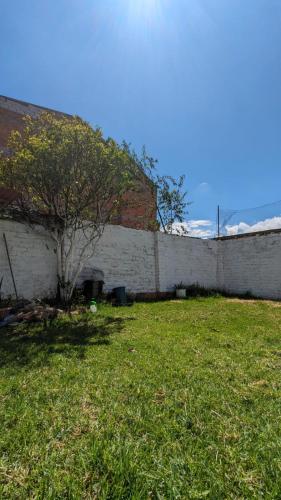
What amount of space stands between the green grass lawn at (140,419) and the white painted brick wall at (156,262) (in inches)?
128

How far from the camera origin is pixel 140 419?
178cm

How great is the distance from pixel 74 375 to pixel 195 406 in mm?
1104

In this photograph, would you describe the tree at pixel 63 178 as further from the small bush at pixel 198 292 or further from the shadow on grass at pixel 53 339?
the small bush at pixel 198 292

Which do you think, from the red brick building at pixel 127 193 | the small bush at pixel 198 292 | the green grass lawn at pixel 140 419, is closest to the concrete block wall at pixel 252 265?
the small bush at pixel 198 292

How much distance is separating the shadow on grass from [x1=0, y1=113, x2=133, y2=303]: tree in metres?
2.06

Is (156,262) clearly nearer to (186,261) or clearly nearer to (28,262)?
(186,261)

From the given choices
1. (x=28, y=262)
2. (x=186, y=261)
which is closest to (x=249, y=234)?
(x=186, y=261)

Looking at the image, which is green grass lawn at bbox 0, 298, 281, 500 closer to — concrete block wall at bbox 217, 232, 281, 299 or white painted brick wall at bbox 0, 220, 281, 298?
white painted brick wall at bbox 0, 220, 281, 298

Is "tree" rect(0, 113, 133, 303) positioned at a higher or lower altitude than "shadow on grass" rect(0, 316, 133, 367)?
higher

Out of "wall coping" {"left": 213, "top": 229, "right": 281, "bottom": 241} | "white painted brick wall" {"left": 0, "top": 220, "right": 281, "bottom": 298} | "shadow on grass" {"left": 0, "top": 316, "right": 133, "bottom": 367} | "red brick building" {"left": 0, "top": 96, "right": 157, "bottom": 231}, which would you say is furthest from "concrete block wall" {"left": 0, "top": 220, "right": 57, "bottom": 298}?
"wall coping" {"left": 213, "top": 229, "right": 281, "bottom": 241}

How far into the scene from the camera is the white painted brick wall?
6.63 m

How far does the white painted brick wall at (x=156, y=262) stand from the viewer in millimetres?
6633

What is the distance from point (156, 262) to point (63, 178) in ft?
14.8

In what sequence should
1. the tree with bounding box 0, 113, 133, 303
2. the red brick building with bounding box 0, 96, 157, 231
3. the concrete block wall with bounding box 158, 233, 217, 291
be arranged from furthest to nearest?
the red brick building with bounding box 0, 96, 157, 231 < the concrete block wall with bounding box 158, 233, 217, 291 < the tree with bounding box 0, 113, 133, 303
